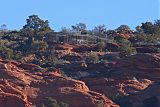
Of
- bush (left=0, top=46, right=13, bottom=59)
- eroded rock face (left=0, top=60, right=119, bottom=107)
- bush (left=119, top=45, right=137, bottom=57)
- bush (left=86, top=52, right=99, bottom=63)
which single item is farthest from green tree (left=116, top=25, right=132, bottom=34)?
eroded rock face (left=0, top=60, right=119, bottom=107)

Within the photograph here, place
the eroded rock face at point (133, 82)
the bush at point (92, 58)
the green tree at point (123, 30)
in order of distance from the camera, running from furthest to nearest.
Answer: the green tree at point (123, 30) → the bush at point (92, 58) → the eroded rock face at point (133, 82)

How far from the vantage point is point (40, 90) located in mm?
54781

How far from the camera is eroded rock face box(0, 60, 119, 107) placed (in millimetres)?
52812

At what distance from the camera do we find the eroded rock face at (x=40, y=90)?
173 feet

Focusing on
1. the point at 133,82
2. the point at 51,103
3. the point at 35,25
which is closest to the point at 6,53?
the point at 133,82

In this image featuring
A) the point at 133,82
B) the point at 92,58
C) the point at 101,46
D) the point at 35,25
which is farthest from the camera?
the point at 35,25

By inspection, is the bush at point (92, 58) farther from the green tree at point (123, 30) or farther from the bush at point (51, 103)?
the green tree at point (123, 30)

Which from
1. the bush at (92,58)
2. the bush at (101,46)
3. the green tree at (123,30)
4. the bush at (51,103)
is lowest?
the bush at (51,103)

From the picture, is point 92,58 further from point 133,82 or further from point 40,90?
point 40,90

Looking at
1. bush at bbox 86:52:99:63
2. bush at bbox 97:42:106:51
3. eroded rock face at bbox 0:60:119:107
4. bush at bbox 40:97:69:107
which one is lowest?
bush at bbox 40:97:69:107

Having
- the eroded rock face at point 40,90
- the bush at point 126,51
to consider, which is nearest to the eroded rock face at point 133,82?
the eroded rock face at point 40,90

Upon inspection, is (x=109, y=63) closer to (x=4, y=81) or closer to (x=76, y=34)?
(x=4, y=81)

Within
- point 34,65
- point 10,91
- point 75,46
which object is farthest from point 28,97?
point 75,46

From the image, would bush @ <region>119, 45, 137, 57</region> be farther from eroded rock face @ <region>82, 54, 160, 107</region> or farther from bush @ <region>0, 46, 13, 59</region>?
bush @ <region>0, 46, 13, 59</region>
